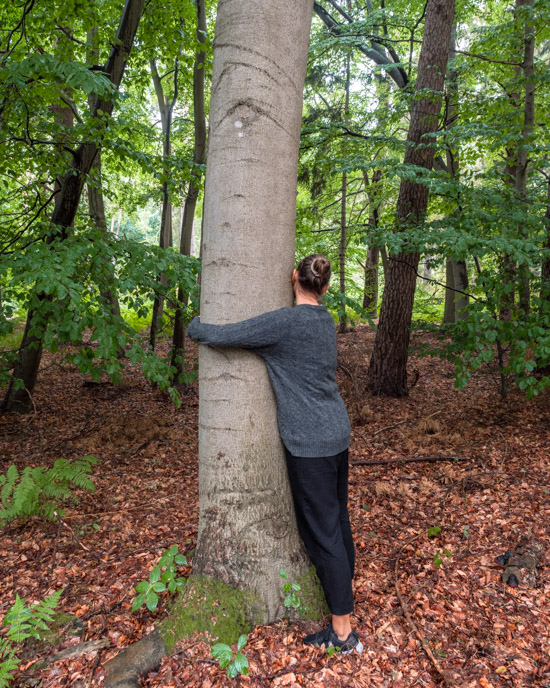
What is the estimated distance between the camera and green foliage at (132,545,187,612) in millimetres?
2264

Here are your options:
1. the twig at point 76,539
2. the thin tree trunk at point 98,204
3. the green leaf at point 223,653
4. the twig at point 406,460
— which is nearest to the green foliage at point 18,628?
the twig at point 76,539

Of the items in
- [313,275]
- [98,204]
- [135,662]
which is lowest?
[135,662]

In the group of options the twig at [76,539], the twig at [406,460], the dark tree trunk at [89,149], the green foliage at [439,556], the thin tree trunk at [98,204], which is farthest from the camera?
the dark tree trunk at [89,149]

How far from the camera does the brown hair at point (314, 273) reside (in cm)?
224

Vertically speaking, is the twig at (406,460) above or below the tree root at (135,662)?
above

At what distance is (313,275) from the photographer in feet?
7.34

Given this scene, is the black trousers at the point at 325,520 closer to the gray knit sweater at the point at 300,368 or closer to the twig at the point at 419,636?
the gray knit sweater at the point at 300,368

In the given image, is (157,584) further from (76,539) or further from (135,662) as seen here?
(76,539)

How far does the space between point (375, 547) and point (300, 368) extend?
5.68 feet

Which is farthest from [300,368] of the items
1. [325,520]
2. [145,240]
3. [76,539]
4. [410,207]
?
[410,207]

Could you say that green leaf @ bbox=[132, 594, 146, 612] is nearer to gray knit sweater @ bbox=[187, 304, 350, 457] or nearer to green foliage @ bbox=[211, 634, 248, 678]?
green foliage @ bbox=[211, 634, 248, 678]

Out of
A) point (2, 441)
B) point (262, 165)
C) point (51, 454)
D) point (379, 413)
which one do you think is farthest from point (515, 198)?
point (2, 441)

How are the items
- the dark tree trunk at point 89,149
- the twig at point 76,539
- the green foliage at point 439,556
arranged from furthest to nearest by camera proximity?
the dark tree trunk at point 89,149 → the twig at point 76,539 → the green foliage at point 439,556

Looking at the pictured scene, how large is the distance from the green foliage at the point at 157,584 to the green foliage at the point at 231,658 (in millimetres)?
386
